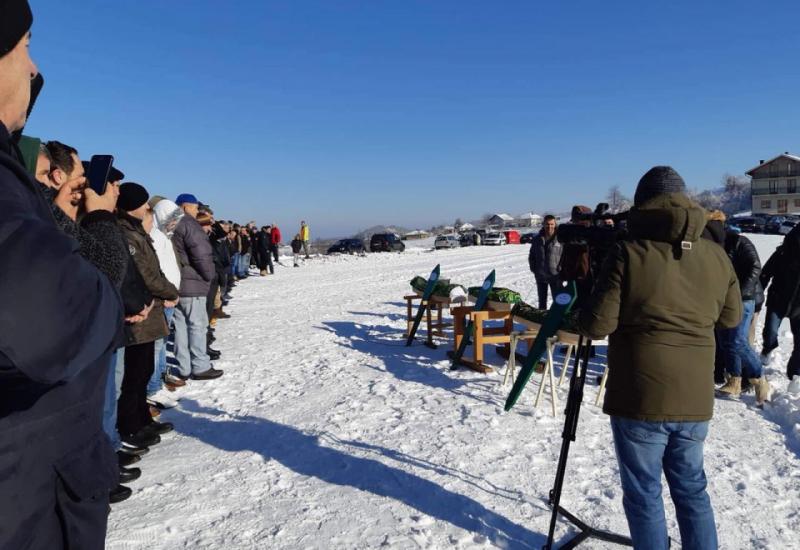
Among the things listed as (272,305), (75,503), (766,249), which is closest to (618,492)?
(75,503)

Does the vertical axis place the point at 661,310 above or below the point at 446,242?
above

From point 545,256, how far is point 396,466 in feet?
16.6

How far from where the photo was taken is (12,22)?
1112 millimetres

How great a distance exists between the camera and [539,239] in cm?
832

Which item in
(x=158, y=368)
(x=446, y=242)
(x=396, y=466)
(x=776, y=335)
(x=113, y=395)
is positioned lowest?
(x=396, y=466)

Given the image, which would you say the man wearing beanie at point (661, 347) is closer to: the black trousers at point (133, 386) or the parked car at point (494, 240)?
the black trousers at point (133, 386)

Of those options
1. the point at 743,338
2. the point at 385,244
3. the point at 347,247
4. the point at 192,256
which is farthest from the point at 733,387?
the point at 347,247

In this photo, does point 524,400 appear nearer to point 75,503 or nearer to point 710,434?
point 710,434

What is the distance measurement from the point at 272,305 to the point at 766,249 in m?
20.7

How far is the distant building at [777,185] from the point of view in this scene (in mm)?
72750

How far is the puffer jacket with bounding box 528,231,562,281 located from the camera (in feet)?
26.5

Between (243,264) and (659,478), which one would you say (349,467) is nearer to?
(659,478)

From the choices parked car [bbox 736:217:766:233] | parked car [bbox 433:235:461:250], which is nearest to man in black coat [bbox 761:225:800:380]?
parked car [bbox 433:235:461:250]

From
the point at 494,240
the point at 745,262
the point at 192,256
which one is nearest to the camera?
the point at 745,262
